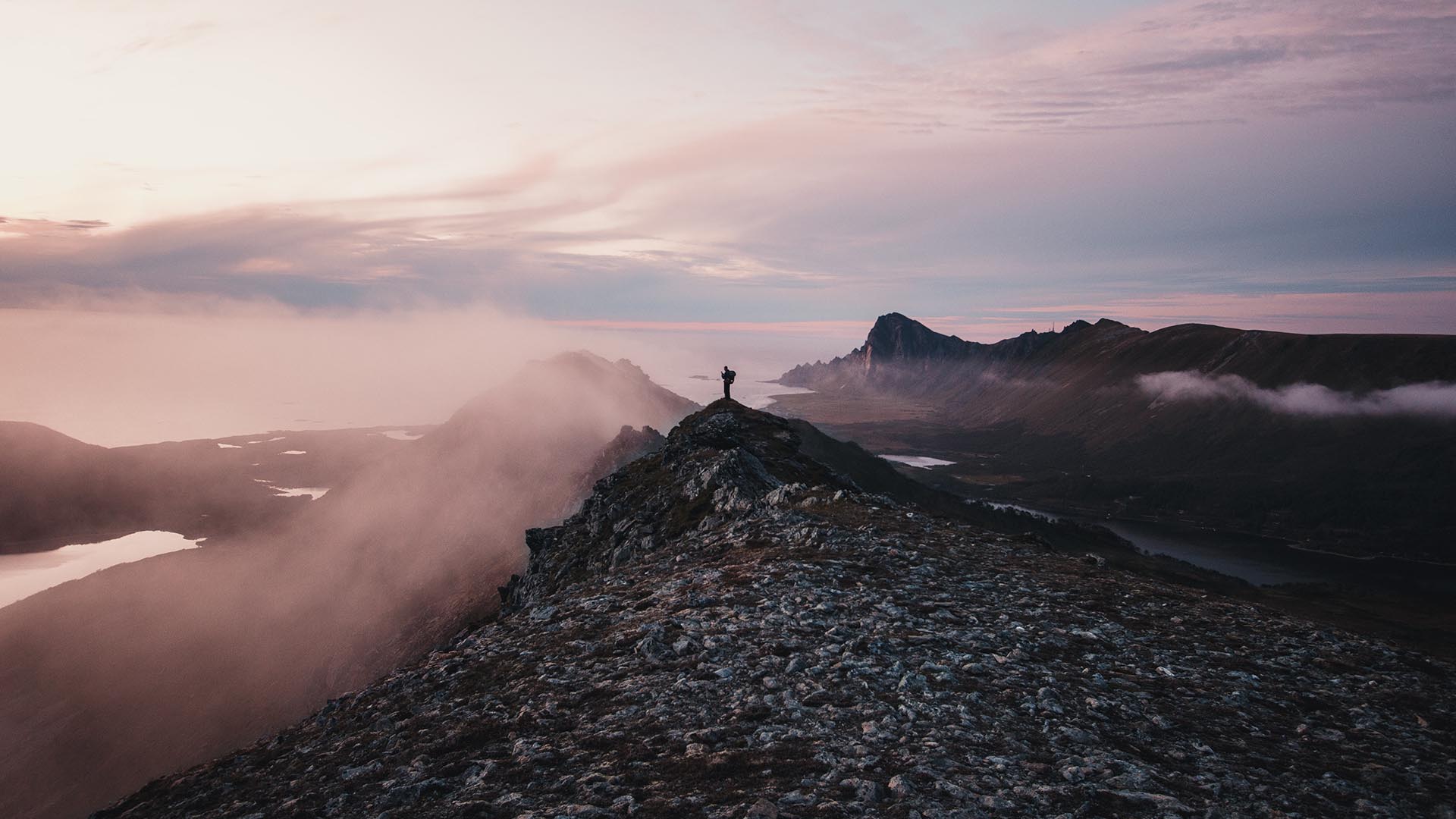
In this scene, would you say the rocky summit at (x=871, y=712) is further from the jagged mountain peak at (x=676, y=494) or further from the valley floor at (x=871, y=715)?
the jagged mountain peak at (x=676, y=494)

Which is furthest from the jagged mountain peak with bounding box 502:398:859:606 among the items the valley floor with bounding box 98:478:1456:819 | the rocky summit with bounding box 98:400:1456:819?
the valley floor with bounding box 98:478:1456:819

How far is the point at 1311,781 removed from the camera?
34.7 ft

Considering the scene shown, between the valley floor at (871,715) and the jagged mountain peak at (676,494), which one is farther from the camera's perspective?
the jagged mountain peak at (676,494)

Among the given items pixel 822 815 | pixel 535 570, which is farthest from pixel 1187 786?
pixel 535 570

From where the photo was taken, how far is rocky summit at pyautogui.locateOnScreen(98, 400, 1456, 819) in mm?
9969

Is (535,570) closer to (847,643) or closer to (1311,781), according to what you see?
(847,643)

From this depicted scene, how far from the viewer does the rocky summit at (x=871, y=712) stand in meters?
9.97

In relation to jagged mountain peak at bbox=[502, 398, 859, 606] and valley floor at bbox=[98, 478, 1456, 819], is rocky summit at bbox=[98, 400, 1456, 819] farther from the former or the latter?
jagged mountain peak at bbox=[502, 398, 859, 606]

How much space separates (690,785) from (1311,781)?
1035cm

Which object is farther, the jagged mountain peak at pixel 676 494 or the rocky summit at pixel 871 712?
the jagged mountain peak at pixel 676 494

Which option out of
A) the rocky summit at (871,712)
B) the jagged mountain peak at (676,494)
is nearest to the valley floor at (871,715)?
the rocky summit at (871,712)

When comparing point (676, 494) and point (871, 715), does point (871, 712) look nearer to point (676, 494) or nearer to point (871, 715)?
point (871, 715)

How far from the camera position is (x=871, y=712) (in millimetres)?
12297

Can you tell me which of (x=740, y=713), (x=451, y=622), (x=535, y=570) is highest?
(x=740, y=713)
